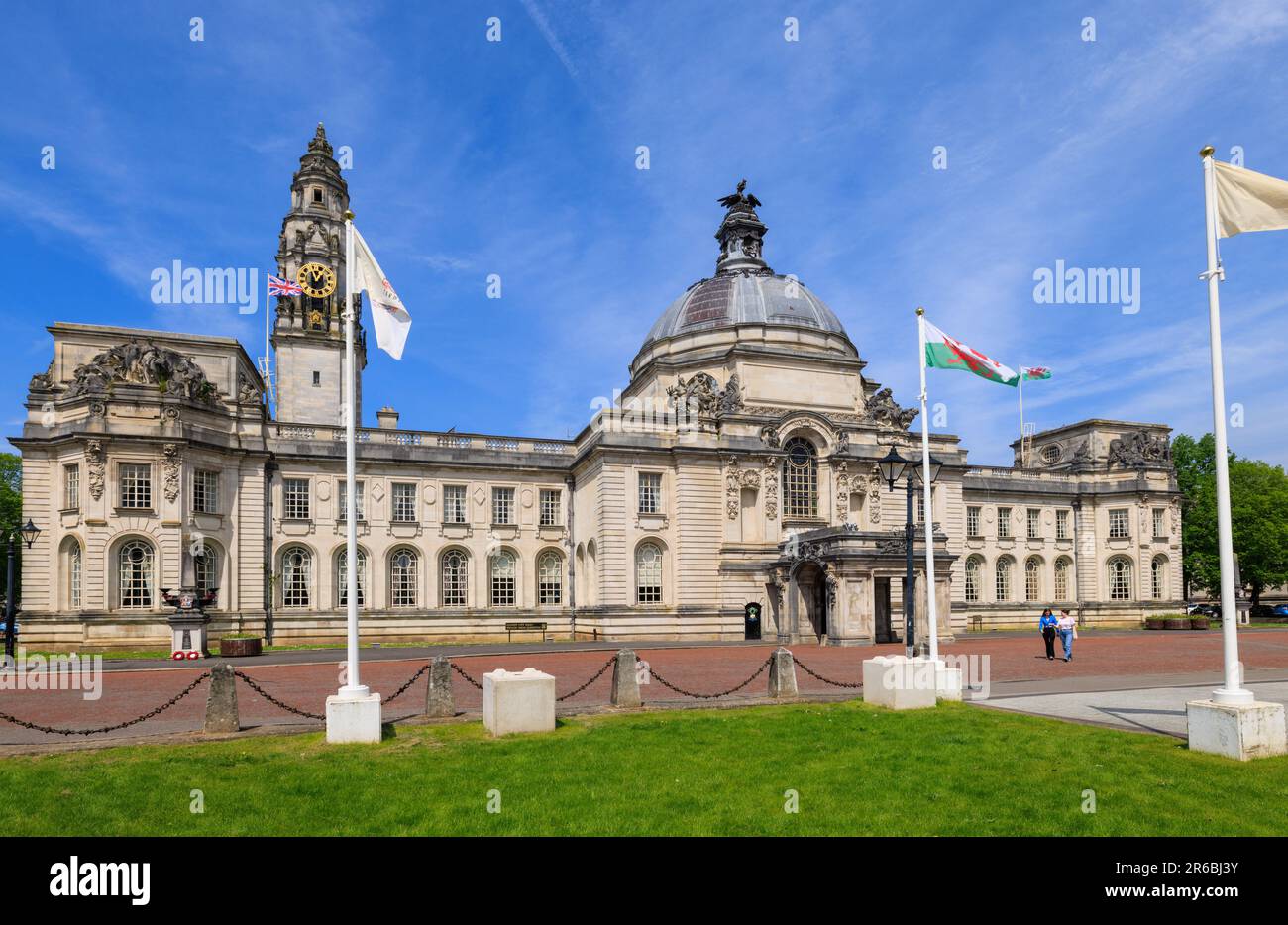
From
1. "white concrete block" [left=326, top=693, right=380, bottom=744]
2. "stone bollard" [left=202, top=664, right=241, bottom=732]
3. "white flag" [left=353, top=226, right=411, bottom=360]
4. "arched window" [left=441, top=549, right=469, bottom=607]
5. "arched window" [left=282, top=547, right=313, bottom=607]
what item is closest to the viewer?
"white concrete block" [left=326, top=693, right=380, bottom=744]

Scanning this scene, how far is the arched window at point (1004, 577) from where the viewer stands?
60.5 metres

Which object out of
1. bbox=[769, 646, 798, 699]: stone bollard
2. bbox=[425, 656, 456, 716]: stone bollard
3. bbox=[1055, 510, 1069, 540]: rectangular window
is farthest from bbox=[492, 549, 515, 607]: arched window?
bbox=[1055, 510, 1069, 540]: rectangular window

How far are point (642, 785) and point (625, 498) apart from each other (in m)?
34.3

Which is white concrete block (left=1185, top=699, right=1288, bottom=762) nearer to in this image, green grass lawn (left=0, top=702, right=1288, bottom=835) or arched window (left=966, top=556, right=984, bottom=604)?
green grass lawn (left=0, top=702, right=1288, bottom=835)

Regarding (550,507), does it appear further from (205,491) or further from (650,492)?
(205,491)

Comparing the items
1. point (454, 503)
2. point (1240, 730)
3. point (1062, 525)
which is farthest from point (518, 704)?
point (1062, 525)

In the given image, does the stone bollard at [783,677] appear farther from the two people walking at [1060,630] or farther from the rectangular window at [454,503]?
the rectangular window at [454,503]

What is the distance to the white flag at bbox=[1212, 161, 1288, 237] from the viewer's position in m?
12.9

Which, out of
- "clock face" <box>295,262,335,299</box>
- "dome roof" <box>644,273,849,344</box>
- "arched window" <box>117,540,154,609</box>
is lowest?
"arched window" <box>117,540,154,609</box>

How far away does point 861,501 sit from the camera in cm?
4981

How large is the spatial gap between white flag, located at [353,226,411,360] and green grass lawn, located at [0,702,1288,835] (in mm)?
7050

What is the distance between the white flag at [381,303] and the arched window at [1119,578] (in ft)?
195
